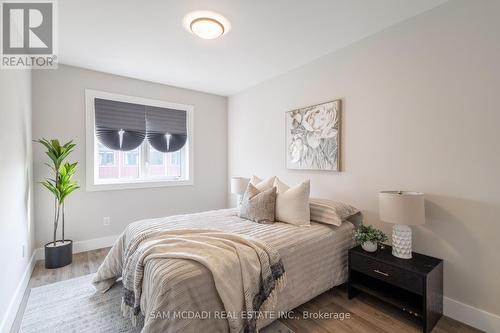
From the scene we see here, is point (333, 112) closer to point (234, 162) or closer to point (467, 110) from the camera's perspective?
point (467, 110)

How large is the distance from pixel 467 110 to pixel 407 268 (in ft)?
4.29

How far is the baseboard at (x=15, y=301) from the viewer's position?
5.59 ft

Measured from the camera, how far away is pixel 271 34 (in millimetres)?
2381

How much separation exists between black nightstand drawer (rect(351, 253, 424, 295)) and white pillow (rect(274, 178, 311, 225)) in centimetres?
55

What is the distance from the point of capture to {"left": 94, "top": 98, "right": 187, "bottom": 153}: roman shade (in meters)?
3.41

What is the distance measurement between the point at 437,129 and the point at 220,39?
2207mm

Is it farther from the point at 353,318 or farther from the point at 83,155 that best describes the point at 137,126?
the point at 353,318

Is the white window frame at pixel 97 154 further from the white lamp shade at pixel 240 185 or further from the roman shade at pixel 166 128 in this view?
the white lamp shade at pixel 240 185

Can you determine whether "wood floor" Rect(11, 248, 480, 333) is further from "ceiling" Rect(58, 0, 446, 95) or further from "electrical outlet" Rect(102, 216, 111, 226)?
"ceiling" Rect(58, 0, 446, 95)

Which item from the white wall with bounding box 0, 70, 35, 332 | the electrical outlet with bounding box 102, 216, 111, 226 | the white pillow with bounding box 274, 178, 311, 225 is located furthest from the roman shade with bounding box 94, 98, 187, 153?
the white pillow with bounding box 274, 178, 311, 225

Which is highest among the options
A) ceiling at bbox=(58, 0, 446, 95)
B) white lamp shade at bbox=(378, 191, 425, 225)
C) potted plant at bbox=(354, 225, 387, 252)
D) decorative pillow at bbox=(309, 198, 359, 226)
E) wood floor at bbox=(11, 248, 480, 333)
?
ceiling at bbox=(58, 0, 446, 95)

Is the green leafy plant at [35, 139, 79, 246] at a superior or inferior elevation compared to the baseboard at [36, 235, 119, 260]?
superior

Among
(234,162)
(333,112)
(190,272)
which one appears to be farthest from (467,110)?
(234,162)

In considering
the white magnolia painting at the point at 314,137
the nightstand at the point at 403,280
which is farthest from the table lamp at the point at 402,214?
the white magnolia painting at the point at 314,137
